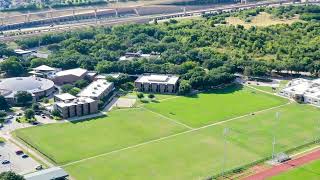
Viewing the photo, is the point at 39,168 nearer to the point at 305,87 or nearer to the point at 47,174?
the point at 47,174

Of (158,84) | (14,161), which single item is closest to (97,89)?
(158,84)

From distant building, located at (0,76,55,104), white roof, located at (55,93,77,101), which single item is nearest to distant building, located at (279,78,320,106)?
white roof, located at (55,93,77,101)

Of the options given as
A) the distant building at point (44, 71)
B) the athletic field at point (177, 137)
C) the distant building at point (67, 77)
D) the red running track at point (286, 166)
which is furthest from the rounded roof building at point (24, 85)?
the red running track at point (286, 166)

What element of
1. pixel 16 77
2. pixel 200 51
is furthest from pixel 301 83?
pixel 16 77

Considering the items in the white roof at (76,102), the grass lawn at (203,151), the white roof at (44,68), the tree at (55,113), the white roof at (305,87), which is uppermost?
the white roof at (44,68)

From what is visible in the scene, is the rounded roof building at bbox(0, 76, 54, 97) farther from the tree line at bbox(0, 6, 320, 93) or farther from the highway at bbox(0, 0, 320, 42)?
the highway at bbox(0, 0, 320, 42)

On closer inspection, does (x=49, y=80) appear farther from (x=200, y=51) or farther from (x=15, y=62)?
(x=200, y=51)

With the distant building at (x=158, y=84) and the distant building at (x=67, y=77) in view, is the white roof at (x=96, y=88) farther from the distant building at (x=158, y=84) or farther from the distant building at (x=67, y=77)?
the distant building at (x=158, y=84)
